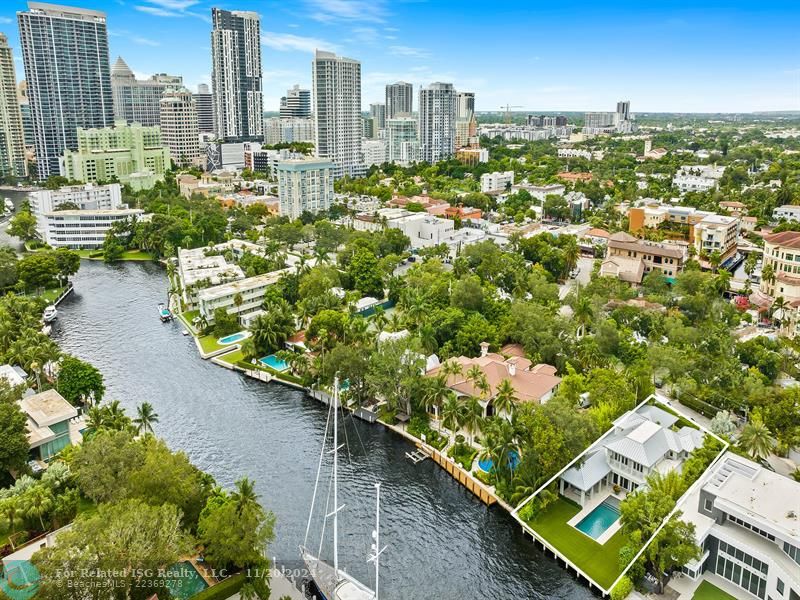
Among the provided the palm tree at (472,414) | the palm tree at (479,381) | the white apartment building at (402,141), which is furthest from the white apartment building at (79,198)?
the white apartment building at (402,141)

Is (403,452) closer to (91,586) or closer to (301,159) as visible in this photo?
(91,586)

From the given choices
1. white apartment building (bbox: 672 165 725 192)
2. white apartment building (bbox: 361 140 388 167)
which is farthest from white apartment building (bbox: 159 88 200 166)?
white apartment building (bbox: 672 165 725 192)

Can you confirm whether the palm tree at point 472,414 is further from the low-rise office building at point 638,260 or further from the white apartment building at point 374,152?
the white apartment building at point 374,152

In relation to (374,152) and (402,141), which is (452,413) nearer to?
(374,152)

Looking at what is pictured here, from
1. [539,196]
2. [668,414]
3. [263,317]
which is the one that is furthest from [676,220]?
[263,317]

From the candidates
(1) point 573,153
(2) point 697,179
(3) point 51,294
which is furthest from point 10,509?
(1) point 573,153

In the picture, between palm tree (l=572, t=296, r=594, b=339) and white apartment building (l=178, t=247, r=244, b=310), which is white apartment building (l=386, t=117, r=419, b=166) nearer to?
white apartment building (l=178, t=247, r=244, b=310)
